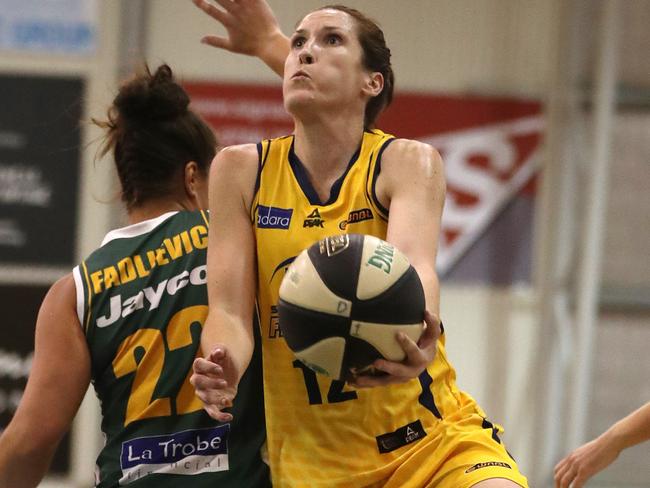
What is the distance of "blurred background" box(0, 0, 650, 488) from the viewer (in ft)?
29.6

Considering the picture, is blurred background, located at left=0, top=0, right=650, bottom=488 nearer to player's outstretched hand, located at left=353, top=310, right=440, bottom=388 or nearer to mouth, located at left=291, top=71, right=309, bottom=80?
mouth, located at left=291, top=71, right=309, bottom=80

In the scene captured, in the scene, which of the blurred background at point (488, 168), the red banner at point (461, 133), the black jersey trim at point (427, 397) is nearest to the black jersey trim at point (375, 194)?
the black jersey trim at point (427, 397)

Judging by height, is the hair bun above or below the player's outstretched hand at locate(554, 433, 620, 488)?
above

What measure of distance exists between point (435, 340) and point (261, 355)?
0.78 meters

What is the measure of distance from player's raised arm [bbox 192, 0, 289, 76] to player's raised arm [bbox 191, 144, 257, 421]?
0.81 metres

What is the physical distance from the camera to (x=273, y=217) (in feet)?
10.6

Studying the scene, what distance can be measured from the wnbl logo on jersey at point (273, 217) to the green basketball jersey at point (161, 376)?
A: 12.4 inches

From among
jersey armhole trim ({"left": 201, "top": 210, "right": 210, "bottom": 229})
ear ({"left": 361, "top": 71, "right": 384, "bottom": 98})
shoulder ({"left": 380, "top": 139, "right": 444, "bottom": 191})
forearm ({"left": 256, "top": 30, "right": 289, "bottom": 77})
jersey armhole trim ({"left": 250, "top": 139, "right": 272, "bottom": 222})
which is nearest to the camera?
shoulder ({"left": 380, "top": 139, "right": 444, "bottom": 191})

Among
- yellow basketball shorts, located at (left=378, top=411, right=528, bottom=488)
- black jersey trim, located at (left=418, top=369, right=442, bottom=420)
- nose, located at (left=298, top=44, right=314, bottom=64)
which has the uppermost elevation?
nose, located at (left=298, top=44, right=314, bottom=64)

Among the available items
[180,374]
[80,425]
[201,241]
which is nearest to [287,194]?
[201,241]

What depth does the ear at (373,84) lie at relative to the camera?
338 cm

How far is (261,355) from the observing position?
11.3 ft

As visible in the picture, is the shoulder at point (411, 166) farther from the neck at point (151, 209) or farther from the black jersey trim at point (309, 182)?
the neck at point (151, 209)

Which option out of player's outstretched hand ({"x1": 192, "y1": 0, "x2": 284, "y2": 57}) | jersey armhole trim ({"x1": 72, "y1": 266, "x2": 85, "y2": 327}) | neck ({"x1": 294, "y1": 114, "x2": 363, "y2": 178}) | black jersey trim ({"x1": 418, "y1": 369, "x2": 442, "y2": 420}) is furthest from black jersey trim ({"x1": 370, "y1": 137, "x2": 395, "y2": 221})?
player's outstretched hand ({"x1": 192, "y1": 0, "x2": 284, "y2": 57})
